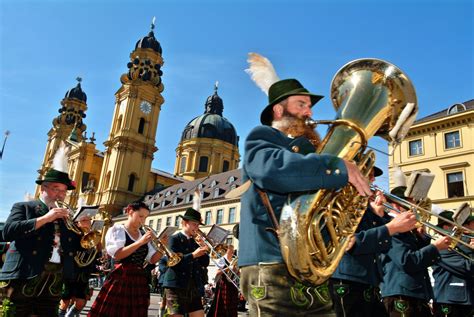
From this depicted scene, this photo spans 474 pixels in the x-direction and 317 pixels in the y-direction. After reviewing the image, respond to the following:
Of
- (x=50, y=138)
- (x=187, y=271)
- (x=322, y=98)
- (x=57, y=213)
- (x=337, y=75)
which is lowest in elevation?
(x=187, y=271)

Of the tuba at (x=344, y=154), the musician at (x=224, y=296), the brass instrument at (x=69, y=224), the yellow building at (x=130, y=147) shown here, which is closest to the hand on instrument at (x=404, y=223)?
the tuba at (x=344, y=154)

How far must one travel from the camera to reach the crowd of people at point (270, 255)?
256cm

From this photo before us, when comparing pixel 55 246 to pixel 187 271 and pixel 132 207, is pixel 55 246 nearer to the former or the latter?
pixel 132 207

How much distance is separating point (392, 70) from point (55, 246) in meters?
4.63

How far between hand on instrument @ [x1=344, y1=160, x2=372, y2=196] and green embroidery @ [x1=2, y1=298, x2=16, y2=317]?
4278 mm

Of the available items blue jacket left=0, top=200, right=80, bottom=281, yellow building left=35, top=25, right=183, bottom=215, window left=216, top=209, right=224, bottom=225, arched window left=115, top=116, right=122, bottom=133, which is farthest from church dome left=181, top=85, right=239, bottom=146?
blue jacket left=0, top=200, right=80, bottom=281

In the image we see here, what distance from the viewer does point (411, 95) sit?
132 inches

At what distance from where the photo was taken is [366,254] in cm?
414

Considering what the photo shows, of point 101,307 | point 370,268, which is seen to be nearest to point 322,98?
point 370,268

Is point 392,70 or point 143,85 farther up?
point 143,85

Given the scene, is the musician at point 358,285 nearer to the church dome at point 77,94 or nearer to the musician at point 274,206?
the musician at point 274,206

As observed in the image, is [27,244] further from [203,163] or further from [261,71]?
[203,163]

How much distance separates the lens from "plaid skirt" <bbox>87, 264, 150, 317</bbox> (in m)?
5.57

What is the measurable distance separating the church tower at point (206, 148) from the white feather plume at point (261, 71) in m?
71.1
